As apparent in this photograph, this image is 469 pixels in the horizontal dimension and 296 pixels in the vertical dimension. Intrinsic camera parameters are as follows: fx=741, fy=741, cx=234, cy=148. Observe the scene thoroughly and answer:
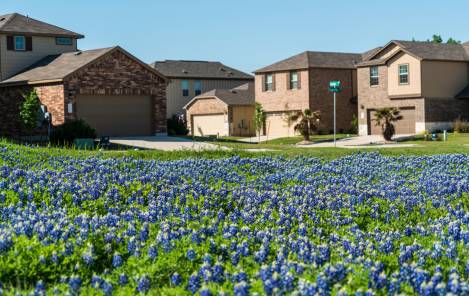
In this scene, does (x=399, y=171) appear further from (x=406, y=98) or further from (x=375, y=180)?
(x=406, y=98)

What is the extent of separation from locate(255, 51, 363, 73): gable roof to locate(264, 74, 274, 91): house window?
0.57 meters

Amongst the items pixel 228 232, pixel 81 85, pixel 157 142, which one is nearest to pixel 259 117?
pixel 157 142

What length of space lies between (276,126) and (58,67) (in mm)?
18580

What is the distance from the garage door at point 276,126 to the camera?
50.1 m

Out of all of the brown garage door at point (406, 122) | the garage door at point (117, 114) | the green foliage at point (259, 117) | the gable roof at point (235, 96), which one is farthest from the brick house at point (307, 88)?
the garage door at point (117, 114)

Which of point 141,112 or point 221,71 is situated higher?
point 221,71

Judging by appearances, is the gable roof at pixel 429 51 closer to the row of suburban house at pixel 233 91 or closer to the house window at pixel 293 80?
the row of suburban house at pixel 233 91

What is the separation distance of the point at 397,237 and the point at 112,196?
4.24 metres

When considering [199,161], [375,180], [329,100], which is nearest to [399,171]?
[375,180]

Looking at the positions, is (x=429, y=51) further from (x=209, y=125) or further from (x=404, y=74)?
(x=209, y=125)

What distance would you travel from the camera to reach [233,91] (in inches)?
2264

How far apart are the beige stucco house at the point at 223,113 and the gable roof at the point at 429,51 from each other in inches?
456

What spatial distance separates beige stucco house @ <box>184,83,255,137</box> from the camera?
178 ft

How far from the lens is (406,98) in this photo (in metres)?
43.4
